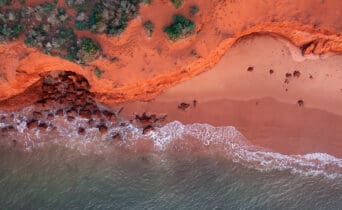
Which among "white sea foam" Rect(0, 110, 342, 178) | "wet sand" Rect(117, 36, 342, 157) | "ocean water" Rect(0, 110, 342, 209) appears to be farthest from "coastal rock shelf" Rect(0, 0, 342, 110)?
"ocean water" Rect(0, 110, 342, 209)

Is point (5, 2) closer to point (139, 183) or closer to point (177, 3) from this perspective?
point (177, 3)

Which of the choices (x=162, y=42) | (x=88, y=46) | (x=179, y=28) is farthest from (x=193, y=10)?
(x=88, y=46)

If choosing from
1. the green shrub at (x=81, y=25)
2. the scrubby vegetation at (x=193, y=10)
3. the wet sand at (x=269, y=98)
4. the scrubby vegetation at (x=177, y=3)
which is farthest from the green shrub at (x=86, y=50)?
the scrubby vegetation at (x=193, y=10)

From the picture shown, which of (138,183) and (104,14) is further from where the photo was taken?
(138,183)

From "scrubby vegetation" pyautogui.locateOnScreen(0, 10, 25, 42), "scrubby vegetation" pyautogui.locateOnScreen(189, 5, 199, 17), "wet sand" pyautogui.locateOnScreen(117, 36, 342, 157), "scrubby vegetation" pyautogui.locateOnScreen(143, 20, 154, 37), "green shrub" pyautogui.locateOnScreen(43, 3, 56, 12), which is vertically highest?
"green shrub" pyautogui.locateOnScreen(43, 3, 56, 12)

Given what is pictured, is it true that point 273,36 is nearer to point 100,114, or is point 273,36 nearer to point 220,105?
point 220,105

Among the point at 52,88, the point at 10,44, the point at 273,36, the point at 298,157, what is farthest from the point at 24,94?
the point at 298,157

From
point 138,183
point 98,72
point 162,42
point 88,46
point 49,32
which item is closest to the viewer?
point 88,46

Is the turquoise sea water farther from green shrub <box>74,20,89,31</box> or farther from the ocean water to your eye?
green shrub <box>74,20,89,31</box>
